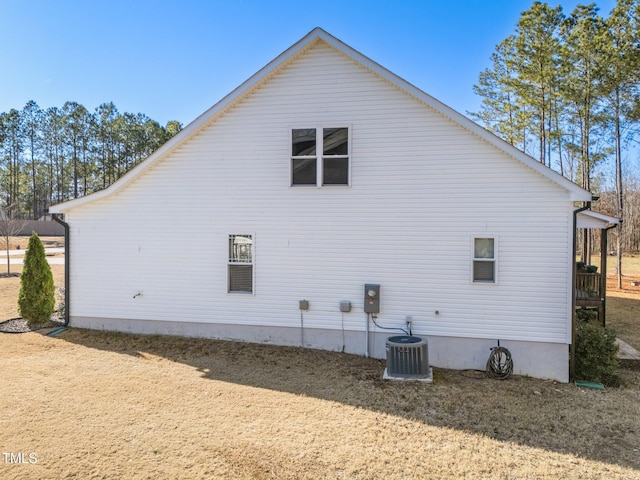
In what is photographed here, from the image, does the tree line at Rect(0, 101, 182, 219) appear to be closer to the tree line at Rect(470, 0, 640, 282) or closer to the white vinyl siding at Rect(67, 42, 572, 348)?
the tree line at Rect(470, 0, 640, 282)

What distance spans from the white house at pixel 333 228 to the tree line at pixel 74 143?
38085 millimetres

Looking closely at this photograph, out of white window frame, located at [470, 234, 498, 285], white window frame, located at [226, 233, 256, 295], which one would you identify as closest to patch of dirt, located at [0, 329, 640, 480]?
white window frame, located at [226, 233, 256, 295]

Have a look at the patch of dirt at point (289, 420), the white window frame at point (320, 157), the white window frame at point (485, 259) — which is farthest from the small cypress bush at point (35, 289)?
the white window frame at point (485, 259)

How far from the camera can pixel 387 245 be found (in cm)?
855

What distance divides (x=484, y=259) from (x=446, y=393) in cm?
293

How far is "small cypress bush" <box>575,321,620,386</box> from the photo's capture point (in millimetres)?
7910

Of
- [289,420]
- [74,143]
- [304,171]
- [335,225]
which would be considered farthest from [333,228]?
[74,143]

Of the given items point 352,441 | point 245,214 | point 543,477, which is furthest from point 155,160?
point 543,477

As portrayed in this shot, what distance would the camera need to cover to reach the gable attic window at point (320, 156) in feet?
29.0

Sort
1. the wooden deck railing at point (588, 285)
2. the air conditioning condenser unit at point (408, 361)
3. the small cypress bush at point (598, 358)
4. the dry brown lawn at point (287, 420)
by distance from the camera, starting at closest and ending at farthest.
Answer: the dry brown lawn at point (287, 420) < the air conditioning condenser unit at point (408, 361) < the small cypress bush at point (598, 358) < the wooden deck railing at point (588, 285)

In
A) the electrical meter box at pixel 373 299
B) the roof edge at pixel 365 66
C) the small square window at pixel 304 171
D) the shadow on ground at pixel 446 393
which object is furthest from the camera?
the small square window at pixel 304 171

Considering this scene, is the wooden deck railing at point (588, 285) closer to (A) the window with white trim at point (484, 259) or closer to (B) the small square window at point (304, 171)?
(A) the window with white trim at point (484, 259)

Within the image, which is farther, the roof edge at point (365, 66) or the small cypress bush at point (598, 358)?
the small cypress bush at point (598, 358)

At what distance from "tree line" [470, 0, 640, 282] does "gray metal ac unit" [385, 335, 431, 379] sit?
14.9 metres
